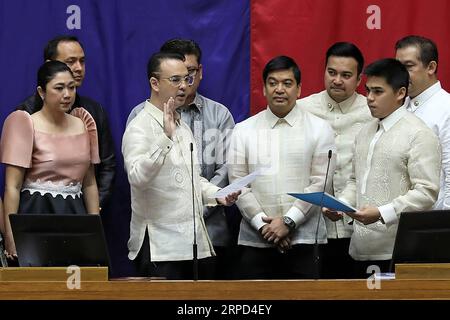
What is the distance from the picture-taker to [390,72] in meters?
4.50

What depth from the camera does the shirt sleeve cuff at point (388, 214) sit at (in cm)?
430

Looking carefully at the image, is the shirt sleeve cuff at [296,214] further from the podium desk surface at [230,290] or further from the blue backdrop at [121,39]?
the podium desk surface at [230,290]

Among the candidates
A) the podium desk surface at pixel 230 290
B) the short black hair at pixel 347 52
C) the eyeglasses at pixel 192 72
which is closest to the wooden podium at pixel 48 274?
the podium desk surface at pixel 230 290

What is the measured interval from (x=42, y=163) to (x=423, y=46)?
181cm

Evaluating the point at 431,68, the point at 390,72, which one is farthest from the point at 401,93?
the point at 431,68

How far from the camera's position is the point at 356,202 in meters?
4.59

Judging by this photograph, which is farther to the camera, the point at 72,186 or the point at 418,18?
the point at 418,18

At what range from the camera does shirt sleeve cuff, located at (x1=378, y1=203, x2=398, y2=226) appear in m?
4.30

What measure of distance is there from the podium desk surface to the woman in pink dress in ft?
4.41

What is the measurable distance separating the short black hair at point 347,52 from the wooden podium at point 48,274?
6.44 feet
